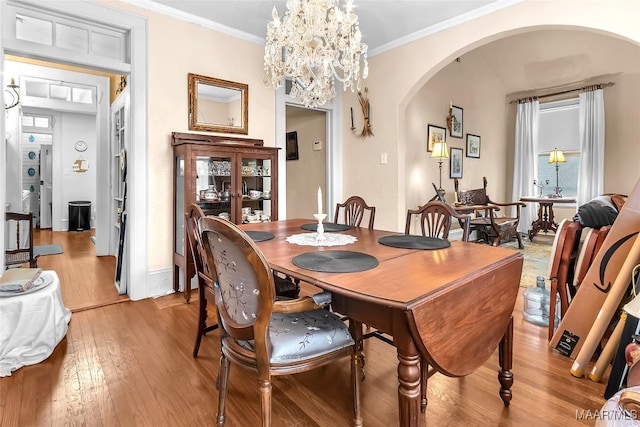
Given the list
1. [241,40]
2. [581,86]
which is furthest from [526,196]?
[241,40]

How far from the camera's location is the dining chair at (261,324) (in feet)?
3.50

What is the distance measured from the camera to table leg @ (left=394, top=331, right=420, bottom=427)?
1.03 metres

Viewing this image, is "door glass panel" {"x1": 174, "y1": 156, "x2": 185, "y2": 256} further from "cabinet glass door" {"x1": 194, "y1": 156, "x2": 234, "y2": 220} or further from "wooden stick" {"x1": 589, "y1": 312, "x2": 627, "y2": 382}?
"wooden stick" {"x1": 589, "y1": 312, "x2": 627, "y2": 382}

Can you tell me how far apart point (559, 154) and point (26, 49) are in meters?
6.87

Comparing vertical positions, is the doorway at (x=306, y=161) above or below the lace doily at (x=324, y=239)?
above

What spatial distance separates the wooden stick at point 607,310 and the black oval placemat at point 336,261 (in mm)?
1288

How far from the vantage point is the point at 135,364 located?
6.20 ft

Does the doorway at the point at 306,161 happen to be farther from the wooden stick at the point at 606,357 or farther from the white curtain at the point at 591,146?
the white curtain at the point at 591,146

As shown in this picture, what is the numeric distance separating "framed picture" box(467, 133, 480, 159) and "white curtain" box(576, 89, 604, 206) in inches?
60.0

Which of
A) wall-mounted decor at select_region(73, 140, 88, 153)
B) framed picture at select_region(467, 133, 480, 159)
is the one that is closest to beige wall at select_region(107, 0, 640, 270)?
framed picture at select_region(467, 133, 480, 159)

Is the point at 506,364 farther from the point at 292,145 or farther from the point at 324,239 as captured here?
the point at 292,145

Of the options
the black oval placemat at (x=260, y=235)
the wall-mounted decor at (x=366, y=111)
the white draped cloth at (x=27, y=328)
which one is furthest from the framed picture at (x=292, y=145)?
the white draped cloth at (x=27, y=328)

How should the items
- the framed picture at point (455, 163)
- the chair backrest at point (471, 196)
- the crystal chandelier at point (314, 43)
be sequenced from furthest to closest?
the framed picture at point (455, 163) → the chair backrest at point (471, 196) → the crystal chandelier at point (314, 43)

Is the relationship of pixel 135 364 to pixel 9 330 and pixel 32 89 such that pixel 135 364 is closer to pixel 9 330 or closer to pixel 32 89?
pixel 9 330
